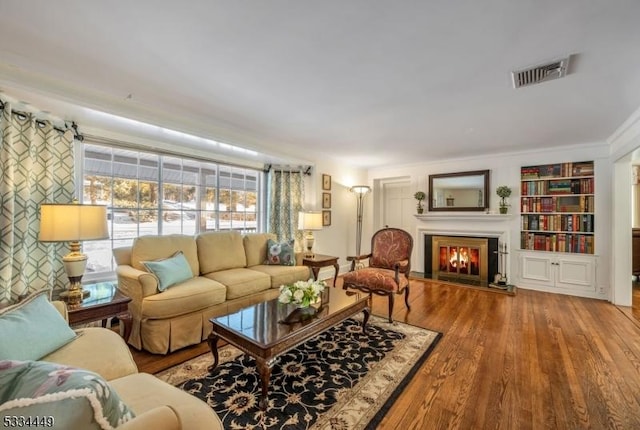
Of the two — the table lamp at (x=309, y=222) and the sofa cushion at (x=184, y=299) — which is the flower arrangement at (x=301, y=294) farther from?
the table lamp at (x=309, y=222)

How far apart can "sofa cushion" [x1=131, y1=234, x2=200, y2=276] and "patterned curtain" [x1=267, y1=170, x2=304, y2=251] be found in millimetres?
1470

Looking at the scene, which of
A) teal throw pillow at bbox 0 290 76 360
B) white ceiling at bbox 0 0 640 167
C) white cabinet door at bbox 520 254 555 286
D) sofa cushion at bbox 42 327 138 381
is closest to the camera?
teal throw pillow at bbox 0 290 76 360

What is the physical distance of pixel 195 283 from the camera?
269 cm

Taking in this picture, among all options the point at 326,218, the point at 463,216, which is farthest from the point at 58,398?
the point at 463,216

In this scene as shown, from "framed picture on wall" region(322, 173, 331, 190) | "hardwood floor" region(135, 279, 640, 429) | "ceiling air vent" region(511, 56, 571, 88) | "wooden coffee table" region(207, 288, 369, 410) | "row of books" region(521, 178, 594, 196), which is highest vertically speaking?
"ceiling air vent" region(511, 56, 571, 88)

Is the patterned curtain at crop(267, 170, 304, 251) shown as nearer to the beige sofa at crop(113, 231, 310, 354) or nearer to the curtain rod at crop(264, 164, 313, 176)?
the curtain rod at crop(264, 164, 313, 176)

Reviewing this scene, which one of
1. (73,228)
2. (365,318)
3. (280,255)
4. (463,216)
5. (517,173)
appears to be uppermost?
(517,173)

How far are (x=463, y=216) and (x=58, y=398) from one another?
5.39m

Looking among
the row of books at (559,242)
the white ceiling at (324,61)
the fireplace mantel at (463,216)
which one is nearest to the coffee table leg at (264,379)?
the white ceiling at (324,61)

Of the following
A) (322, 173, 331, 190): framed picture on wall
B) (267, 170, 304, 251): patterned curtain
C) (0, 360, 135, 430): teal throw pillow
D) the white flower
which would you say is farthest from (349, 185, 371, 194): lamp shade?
(0, 360, 135, 430): teal throw pillow

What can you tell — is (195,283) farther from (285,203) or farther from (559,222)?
(559,222)

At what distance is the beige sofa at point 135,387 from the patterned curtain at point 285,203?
9.79 feet

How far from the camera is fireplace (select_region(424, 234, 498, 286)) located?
471 centimetres

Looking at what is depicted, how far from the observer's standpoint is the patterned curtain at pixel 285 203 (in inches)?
176
